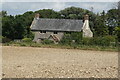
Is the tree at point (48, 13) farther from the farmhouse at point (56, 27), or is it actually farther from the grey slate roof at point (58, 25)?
the farmhouse at point (56, 27)

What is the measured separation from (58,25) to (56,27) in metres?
0.64

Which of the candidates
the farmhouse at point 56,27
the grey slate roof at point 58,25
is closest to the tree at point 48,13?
the grey slate roof at point 58,25

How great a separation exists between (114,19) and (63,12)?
16348 mm

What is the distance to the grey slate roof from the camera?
49.3m

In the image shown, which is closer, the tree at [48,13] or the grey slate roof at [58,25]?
the grey slate roof at [58,25]

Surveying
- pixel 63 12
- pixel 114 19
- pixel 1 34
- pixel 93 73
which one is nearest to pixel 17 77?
pixel 93 73

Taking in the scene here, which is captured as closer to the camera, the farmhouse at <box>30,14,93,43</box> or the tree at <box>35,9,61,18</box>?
the farmhouse at <box>30,14,93,43</box>

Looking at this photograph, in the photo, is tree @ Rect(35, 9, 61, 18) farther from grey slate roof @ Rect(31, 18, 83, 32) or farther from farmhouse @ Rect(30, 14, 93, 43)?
farmhouse @ Rect(30, 14, 93, 43)

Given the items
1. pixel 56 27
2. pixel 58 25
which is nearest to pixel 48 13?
pixel 58 25

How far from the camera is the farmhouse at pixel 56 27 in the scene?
4926 cm

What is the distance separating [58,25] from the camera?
50812mm

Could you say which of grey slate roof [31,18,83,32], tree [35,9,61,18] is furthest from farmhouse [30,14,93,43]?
tree [35,9,61,18]

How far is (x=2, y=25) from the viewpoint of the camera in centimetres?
4969

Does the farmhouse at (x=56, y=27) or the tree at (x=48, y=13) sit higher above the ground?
the tree at (x=48, y=13)
